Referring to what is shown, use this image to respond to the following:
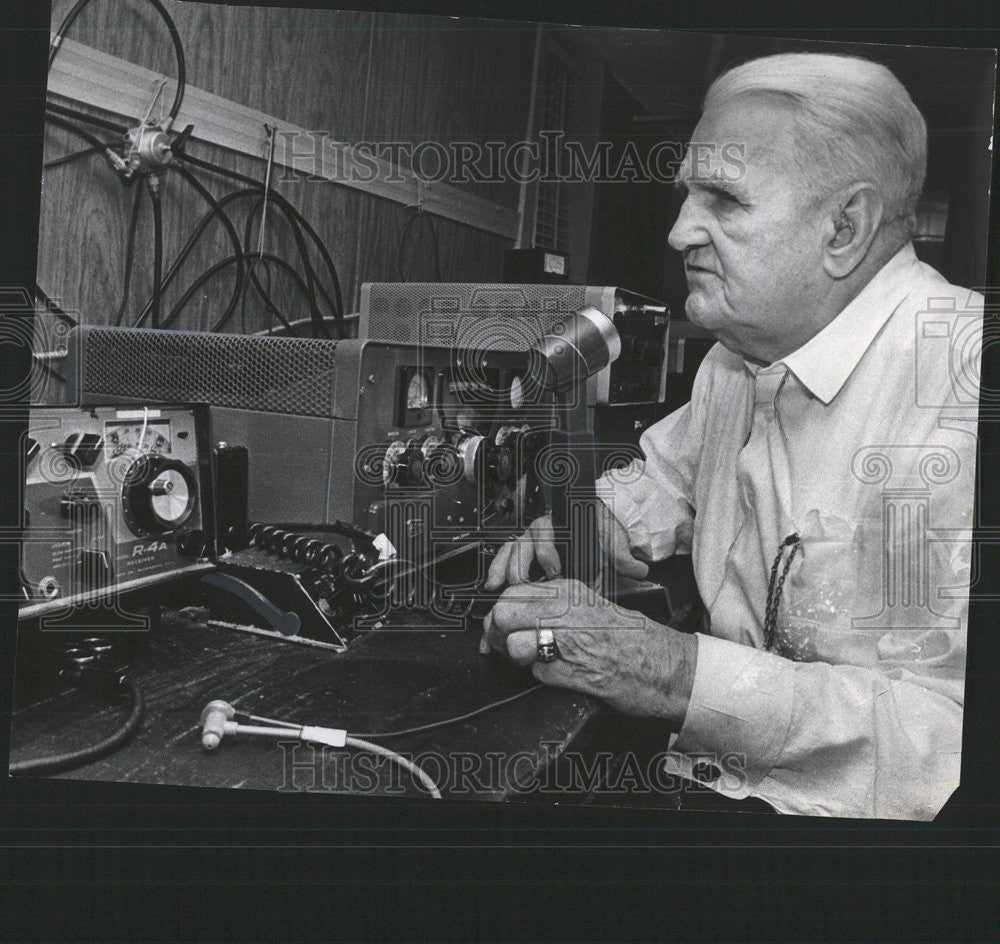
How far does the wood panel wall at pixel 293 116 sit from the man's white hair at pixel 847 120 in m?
0.32

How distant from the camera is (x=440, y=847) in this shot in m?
1.16

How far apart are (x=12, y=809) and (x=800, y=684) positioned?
1.03 metres

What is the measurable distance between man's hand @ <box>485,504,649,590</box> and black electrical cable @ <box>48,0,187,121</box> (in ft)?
2.71

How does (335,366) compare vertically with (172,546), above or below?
above

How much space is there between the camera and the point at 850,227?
1.10 metres

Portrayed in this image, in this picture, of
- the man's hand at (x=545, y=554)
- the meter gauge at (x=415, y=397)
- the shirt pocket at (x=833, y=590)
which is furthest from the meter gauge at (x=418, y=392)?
the shirt pocket at (x=833, y=590)

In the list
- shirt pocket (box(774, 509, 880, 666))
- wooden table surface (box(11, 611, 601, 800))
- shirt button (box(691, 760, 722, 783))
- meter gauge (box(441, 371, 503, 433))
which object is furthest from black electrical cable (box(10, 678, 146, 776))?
shirt pocket (box(774, 509, 880, 666))

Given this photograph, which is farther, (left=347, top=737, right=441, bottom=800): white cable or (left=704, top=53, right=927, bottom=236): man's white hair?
(left=704, top=53, right=927, bottom=236): man's white hair

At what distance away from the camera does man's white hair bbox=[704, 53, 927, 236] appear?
3.54 feet

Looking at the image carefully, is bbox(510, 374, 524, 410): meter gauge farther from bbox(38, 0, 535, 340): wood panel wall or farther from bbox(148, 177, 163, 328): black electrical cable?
bbox(148, 177, 163, 328): black electrical cable

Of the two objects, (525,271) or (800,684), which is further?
(525,271)

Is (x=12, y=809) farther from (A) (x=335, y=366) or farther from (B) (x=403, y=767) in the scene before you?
(A) (x=335, y=366)

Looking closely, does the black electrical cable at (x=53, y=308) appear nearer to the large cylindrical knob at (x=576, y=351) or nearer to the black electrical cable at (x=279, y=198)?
the black electrical cable at (x=279, y=198)

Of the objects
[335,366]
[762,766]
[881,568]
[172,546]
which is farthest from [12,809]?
[881,568]
